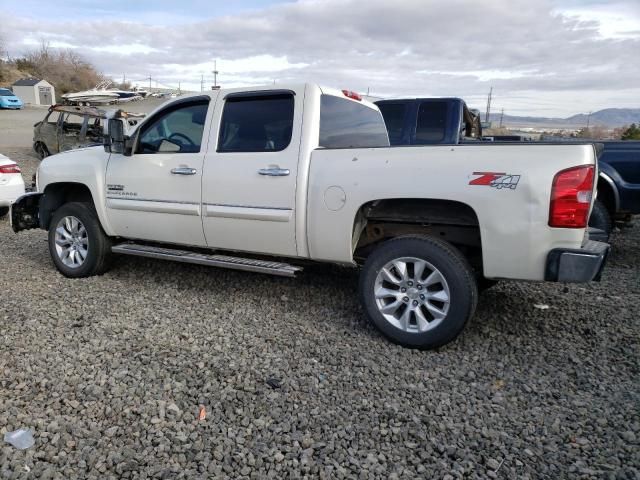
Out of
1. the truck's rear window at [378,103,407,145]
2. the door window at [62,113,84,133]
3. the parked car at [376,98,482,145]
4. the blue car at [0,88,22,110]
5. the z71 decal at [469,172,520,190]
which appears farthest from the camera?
the blue car at [0,88,22,110]

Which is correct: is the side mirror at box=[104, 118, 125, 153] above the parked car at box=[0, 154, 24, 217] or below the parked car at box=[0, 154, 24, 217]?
above

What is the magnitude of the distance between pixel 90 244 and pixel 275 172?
2.36m

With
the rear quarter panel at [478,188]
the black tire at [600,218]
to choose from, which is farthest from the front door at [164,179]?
the black tire at [600,218]

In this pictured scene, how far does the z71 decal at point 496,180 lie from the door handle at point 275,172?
1.44 meters

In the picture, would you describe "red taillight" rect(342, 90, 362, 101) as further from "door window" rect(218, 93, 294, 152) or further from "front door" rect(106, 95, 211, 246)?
"front door" rect(106, 95, 211, 246)

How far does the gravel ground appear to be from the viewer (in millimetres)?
2590

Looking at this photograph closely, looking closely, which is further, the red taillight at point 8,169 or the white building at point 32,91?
the white building at point 32,91

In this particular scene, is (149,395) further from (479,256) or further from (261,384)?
(479,256)

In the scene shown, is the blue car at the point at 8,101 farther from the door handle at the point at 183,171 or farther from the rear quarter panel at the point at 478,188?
the rear quarter panel at the point at 478,188

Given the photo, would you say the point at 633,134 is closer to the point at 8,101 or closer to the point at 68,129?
the point at 68,129

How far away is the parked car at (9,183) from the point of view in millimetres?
7848

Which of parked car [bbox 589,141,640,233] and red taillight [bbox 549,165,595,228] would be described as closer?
red taillight [bbox 549,165,595,228]

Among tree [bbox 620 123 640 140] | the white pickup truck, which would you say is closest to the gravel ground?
the white pickup truck

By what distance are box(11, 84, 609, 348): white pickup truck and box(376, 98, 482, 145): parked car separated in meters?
2.83
